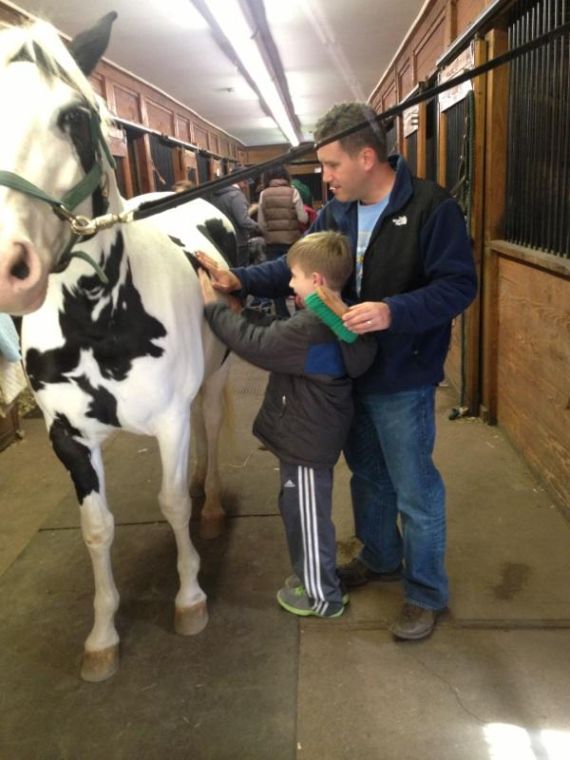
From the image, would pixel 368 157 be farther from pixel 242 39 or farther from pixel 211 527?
pixel 242 39

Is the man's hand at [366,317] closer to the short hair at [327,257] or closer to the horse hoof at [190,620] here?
the short hair at [327,257]

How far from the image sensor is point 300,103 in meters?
5.79

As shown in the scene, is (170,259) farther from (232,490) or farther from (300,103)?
(300,103)

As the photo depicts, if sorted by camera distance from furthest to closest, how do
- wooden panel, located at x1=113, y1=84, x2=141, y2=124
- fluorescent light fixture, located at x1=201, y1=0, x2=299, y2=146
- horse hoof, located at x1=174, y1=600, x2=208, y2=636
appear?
wooden panel, located at x1=113, y1=84, x2=141, y2=124, fluorescent light fixture, located at x1=201, y1=0, x2=299, y2=146, horse hoof, located at x1=174, y1=600, x2=208, y2=636

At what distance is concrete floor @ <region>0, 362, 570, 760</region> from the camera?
1496 mm

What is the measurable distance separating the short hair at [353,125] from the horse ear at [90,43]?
533 mm

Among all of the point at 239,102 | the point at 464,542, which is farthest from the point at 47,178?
the point at 239,102

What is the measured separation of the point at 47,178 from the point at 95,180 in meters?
0.15

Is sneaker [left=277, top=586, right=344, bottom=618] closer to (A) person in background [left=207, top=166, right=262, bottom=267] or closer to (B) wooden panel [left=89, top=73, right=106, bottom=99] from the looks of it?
(A) person in background [left=207, top=166, right=262, bottom=267]

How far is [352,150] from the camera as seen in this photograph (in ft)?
5.17

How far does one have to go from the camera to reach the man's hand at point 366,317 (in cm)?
143

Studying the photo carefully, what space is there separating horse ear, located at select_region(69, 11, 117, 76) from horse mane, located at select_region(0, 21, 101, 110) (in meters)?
0.06

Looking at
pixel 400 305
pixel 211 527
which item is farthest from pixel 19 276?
pixel 211 527

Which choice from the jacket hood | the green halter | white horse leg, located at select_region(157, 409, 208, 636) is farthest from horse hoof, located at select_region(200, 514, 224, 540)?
the green halter
